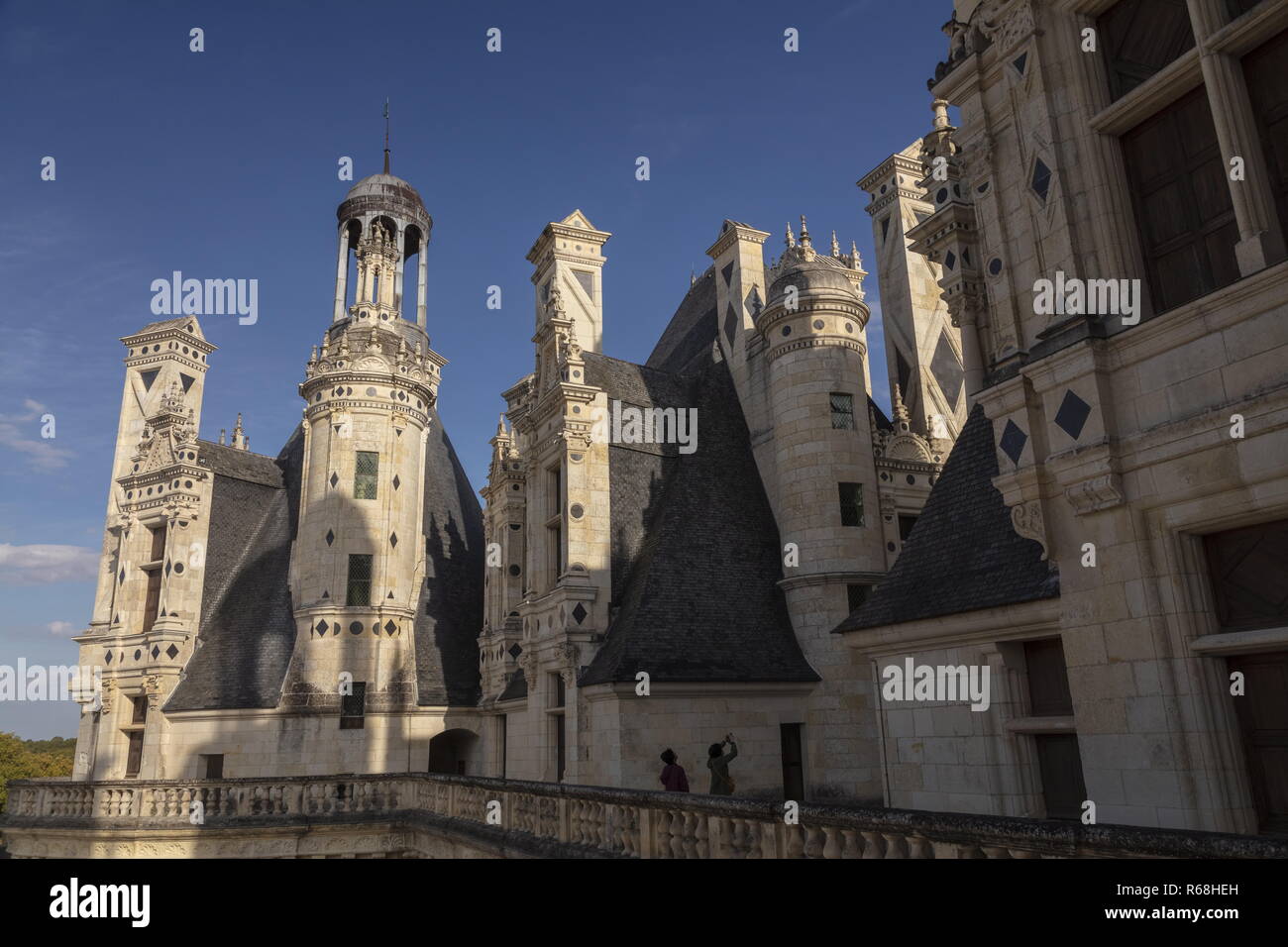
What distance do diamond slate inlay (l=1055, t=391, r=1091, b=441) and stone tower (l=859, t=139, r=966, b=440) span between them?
18705 mm

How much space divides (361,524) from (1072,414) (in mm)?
25695

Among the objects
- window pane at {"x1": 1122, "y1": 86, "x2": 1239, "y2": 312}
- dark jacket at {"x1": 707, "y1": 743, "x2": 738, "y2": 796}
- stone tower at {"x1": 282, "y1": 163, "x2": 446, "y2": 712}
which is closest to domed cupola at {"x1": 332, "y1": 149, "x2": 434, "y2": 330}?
stone tower at {"x1": 282, "y1": 163, "x2": 446, "y2": 712}

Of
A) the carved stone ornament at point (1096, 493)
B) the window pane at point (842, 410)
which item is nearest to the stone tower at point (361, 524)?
the window pane at point (842, 410)

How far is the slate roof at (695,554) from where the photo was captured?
20594mm

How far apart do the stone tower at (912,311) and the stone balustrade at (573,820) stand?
17436mm

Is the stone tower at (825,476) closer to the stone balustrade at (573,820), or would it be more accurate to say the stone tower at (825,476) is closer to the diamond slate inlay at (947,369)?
the diamond slate inlay at (947,369)

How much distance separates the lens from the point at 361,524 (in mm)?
30062

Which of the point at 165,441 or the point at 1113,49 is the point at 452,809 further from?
the point at 165,441

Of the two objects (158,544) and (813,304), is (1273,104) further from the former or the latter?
(158,544)

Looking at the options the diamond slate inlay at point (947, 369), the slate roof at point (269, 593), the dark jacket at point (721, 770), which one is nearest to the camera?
the dark jacket at point (721, 770)

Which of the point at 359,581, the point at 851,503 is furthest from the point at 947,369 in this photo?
the point at 359,581

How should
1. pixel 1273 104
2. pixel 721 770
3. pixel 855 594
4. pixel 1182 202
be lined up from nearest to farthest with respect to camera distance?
pixel 1273 104 < pixel 1182 202 < pixel 721 770 < pixel 855 594

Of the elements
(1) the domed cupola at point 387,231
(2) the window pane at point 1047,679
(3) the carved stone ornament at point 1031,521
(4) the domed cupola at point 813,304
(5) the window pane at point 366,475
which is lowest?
(2) the window pane at point 1047,679

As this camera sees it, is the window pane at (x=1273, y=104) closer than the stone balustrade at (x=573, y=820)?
No
